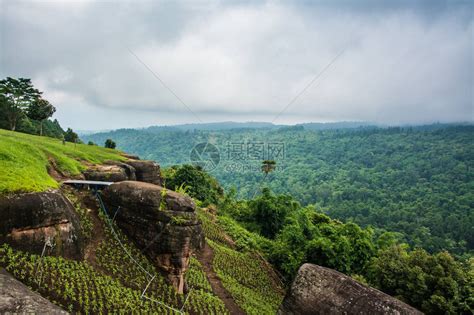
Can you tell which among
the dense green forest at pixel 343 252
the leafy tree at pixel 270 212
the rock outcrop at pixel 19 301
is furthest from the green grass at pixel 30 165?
the leafy tree at pixel 270 212

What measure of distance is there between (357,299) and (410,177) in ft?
495

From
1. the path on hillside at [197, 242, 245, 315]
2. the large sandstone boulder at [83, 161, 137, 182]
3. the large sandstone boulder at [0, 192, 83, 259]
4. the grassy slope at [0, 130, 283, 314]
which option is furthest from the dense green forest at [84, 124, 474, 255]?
the large sandstone boulder at [0, 192, 83, 259]

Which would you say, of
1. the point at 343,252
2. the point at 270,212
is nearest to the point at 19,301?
the point at 343,252

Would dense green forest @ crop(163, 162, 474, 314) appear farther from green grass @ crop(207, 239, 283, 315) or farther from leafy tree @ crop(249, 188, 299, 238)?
green grass @ crop(207, 239, 283, 315)

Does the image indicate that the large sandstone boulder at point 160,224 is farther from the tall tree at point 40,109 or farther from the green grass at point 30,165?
the tall tree at point 40,109

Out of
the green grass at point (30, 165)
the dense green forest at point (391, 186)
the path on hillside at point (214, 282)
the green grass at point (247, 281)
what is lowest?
the dense green forest at point (391, 186)

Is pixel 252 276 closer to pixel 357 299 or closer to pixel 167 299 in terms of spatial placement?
pixel 167 299

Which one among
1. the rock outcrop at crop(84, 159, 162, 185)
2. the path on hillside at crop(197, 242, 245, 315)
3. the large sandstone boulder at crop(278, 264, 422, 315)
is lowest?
the path on hillside at crop(197, 242, 245, 315)

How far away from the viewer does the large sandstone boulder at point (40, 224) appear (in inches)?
459

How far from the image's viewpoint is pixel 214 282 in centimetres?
2153

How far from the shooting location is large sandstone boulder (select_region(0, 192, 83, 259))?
11.6 metres

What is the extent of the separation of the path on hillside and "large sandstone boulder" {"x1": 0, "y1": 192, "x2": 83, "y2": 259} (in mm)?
9705

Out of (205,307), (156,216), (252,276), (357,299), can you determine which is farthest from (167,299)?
(252,276)

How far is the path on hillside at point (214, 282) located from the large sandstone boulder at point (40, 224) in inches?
382
